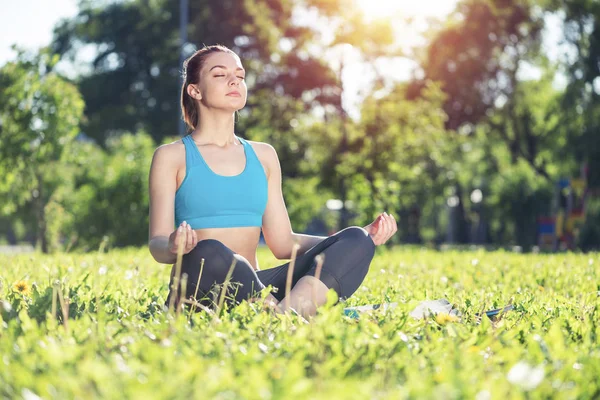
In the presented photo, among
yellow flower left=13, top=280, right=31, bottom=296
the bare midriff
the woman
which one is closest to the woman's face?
the woman

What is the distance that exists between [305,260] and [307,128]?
13.3 m

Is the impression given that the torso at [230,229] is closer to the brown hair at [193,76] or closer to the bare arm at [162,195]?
the bare arm at [162,195]

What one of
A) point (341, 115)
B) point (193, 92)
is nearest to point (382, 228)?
point (193, 92)

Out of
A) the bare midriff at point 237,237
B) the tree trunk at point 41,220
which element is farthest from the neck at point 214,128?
the tree trunk at point 41,220

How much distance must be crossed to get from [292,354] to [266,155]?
207 centimetres

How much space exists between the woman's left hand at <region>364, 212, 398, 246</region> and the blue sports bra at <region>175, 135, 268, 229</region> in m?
0.64

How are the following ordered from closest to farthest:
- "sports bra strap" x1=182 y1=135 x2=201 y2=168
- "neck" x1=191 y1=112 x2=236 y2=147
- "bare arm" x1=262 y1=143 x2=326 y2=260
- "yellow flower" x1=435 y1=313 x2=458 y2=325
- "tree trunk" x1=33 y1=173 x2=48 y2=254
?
"yellow flower" x1=435 y1=313 x2=458 y2=325
"sports bra strap" x1=182 y1=135 x2=201 y2=168
"neck" x1=191 y1=112 x2=236 y2=147
"bare arm" x1=262 y1=143 x2=326 y2=260
"tree trunk" x1=33 y1=173 x2=48 y2=254

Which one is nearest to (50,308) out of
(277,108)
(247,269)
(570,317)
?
(247,269)

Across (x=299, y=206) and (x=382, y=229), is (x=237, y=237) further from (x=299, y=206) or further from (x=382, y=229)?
(x=299, y=206)

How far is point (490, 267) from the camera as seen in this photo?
268 inches

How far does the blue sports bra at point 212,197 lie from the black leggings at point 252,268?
15.3 inches

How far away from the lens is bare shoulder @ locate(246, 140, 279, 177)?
4324 mm

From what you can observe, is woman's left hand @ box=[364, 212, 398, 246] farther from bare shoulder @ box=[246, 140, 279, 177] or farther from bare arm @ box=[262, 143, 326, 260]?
bare shoulder @ box=[246, 140, 279, 177]

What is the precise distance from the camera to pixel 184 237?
3115 millimetres
